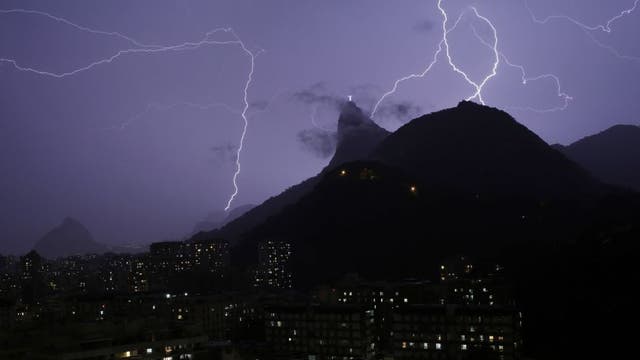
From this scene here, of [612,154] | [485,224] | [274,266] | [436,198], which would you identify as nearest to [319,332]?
[274,266]

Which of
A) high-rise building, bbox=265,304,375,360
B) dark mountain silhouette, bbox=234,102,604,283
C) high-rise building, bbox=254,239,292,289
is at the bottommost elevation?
high-rise building, bbox=265,304,375,360

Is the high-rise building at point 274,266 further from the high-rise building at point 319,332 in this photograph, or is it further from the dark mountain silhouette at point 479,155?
the high-rise building at point 319,332

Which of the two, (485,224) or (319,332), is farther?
(485,224)

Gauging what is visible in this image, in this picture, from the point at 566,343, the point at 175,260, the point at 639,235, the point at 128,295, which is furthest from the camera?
the point at 175,260

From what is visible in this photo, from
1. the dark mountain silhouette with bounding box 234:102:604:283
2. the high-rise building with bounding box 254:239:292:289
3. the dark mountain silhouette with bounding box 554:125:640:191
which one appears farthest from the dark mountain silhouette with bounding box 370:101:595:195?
the high-rise building with bounding box 254:239:292:289

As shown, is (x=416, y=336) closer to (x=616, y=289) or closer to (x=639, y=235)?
(x=616, y=289)

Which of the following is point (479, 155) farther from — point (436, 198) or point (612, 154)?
point (612, 154)

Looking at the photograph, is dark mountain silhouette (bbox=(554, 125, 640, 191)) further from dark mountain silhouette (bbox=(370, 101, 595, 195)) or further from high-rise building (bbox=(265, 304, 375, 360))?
high-rise building (bbox=(265, 304, 375, 360))

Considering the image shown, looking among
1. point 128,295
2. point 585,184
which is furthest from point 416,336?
point 585,184
